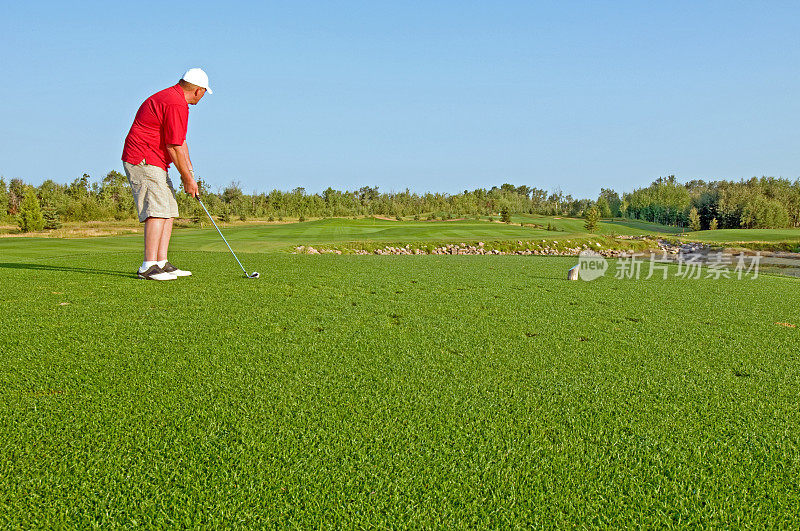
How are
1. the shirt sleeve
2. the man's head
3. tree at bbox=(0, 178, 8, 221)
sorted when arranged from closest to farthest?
the shirt sleeve, the man's head, tree at bbox=(0, 178, 8, 221)

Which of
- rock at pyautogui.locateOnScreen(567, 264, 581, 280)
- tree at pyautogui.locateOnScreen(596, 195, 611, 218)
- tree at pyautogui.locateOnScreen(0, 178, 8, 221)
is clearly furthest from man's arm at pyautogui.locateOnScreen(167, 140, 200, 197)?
tree at pyautogui.locateOnScreen(596, 195, 611, 218)

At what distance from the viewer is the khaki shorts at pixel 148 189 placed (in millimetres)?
4961

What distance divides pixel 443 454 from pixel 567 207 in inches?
3569

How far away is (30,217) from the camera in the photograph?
98.3 feet

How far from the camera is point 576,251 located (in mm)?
22766

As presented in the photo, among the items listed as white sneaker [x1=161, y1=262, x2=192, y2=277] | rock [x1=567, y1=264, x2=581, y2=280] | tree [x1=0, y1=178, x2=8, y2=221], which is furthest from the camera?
tree [x1=0, y1=178, x2=8, y2=221]

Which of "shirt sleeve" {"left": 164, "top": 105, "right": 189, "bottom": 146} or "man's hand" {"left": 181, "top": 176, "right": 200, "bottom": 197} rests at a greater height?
"shirt sleeve" {"left": 164, "top": 105, "right": 189, "bottom": 146}

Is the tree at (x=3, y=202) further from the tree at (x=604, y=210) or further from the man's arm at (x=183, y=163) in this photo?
the tree at (x=604, y=210)

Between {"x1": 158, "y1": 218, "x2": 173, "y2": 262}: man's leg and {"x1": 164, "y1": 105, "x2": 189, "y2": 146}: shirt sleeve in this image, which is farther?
{"x1": 158, "y1": 218, "x2": 173, "y2": 262}: man's leg

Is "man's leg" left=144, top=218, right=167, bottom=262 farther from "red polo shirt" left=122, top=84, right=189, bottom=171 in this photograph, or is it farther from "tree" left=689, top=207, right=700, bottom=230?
"tree" left=689, top=207, right=700, bottom=230

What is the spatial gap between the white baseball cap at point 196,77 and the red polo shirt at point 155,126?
0.61 feet

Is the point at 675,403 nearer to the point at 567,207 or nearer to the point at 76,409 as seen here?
the point at 76,409

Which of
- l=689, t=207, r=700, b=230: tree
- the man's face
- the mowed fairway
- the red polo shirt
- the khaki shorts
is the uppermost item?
l=689, t=207, r=700, b=230: tree

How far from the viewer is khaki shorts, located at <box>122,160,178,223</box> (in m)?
4.96
